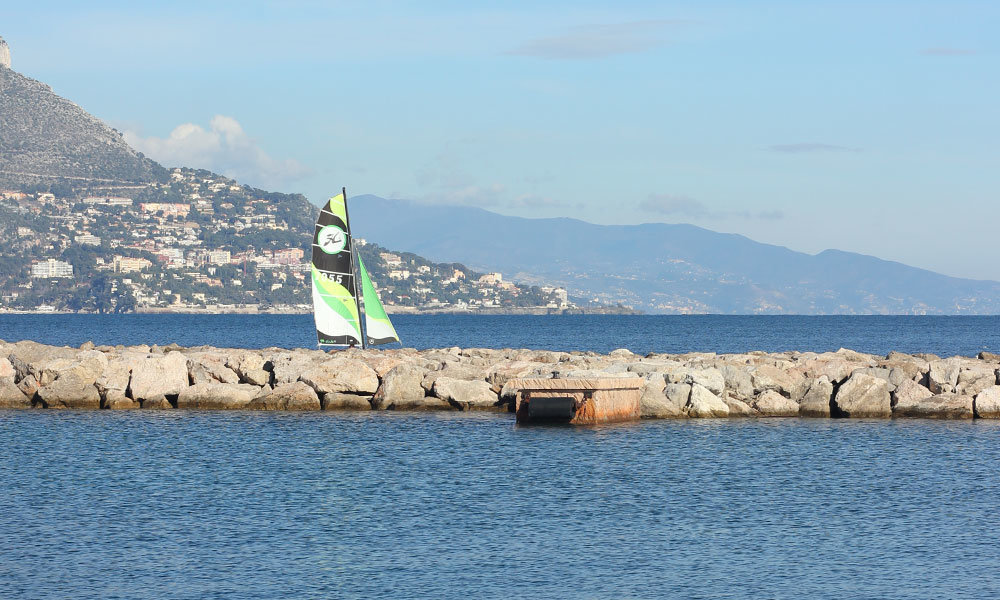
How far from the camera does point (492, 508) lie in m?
23.5

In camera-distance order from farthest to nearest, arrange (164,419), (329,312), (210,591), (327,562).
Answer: (329,312) < (164,419) < (327,562) < (210,591)

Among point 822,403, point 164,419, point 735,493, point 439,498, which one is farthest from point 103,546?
point 822,403

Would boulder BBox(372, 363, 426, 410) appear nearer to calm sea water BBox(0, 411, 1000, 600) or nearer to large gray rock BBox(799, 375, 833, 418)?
calm sea water BBox(0, 411, 1000, 600)

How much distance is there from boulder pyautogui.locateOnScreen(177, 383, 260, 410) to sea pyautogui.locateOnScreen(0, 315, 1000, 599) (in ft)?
8.20

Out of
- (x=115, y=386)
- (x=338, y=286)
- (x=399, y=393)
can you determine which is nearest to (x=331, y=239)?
(x=338, y=286)

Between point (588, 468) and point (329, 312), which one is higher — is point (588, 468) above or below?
below

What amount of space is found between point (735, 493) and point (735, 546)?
4963 mm

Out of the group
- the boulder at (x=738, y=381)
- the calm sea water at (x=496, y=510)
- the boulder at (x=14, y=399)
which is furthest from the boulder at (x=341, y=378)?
the boulder at (x=738, y=381)

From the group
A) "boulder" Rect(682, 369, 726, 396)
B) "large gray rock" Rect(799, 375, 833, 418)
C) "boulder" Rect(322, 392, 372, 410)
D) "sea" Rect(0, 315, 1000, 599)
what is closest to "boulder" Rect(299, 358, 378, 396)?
"boulder" Rect(322, 392, 372, 410)

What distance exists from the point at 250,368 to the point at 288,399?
271 cm

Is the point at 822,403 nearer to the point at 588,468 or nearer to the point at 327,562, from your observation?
the point at 588,468

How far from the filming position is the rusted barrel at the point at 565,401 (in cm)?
3541

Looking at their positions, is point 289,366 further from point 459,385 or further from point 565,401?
point 565,401

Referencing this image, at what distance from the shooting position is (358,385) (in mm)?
39500
